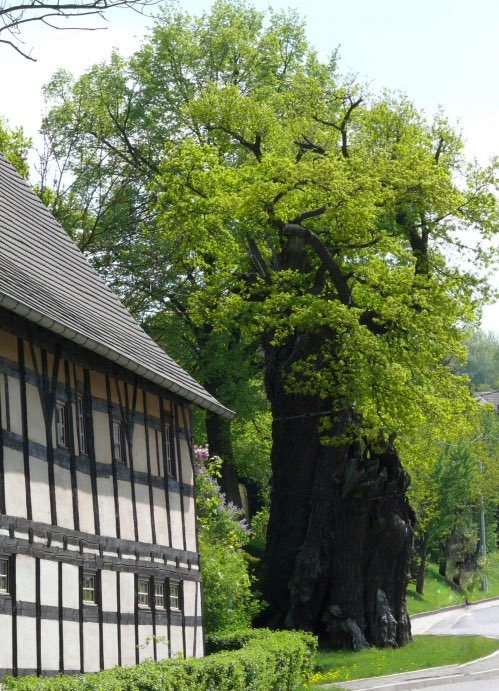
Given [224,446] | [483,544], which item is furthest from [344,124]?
[483,544]

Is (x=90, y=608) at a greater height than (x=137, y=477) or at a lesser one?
lesser

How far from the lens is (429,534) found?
192ft

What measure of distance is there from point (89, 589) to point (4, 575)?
2.76m

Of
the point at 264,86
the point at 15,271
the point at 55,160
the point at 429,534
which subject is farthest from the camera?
the point at 429,534

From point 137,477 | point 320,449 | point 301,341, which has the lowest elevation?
point 137,477

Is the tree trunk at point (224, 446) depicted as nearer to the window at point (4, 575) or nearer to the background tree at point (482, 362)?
the window at point (4, 575)

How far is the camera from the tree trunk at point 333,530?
97.6ft

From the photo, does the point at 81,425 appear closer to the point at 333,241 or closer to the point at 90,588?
the point at 90,588

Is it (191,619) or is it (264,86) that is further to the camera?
(264,86)

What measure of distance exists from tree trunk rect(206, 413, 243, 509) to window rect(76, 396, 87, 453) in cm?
2122

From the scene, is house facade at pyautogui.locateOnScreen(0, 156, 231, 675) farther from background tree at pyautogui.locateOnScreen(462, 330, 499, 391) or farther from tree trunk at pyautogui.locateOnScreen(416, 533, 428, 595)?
background tree at pyautogui.locateOnScreen(462, 330, 499, 391)

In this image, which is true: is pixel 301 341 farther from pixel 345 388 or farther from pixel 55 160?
pixel 55 160

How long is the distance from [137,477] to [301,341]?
11324 millimetres

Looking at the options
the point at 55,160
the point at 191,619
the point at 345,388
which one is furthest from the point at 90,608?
the point at 55,160
